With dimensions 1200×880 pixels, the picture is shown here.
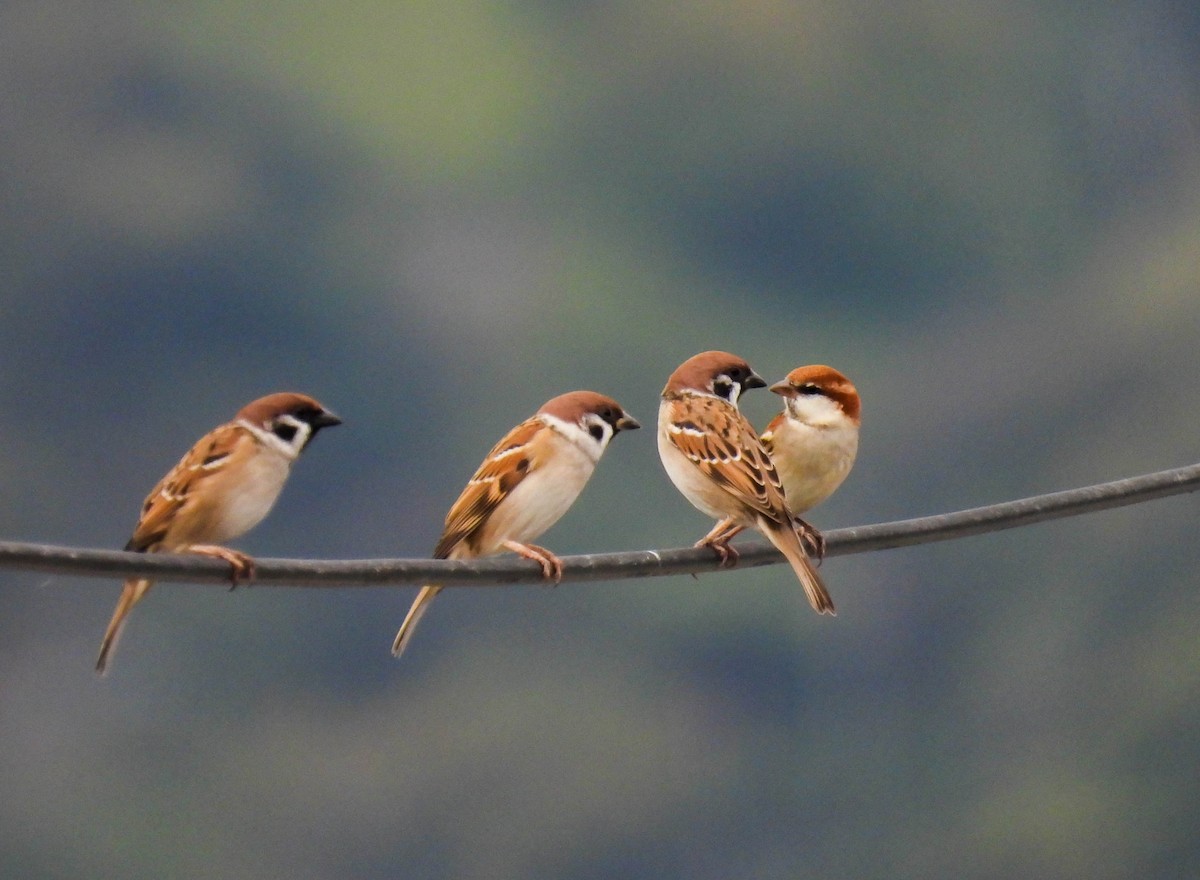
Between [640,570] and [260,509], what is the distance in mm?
496

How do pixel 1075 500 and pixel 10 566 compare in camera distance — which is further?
pixel 1075 500

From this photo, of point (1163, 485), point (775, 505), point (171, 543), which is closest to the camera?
point (171, 543)

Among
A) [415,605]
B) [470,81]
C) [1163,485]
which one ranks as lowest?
[415,605]

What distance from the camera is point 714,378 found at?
2211 mm

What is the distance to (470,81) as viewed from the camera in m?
Result: 3.54

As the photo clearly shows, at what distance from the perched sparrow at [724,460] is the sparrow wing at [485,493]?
0.26 meters

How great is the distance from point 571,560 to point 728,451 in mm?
548

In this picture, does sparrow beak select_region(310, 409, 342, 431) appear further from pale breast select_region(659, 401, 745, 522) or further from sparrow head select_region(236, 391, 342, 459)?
pale breast select_region(659, 401, 745, 522)

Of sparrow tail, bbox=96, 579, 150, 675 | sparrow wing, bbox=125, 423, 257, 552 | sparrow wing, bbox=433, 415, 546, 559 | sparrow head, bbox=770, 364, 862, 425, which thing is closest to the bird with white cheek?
sparrow head, bbox=770, 364, 862, 425

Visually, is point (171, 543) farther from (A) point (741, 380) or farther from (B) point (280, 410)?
(A) point (741, 380)

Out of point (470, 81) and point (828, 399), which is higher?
point (470, 81)

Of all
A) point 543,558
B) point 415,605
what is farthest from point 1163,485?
point 415,605

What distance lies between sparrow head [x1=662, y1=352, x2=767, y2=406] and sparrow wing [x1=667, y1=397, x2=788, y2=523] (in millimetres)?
37

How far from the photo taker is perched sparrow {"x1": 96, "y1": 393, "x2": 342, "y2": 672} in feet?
5.54
